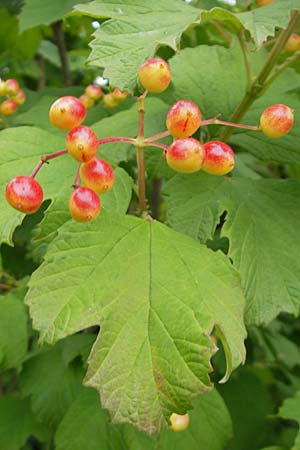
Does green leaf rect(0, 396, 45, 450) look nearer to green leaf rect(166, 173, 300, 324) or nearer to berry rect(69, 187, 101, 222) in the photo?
green leaf rect(166, 173, 300, 324)

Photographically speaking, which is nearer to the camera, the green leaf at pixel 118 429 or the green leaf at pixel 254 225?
the green leaf at pixel 254 225

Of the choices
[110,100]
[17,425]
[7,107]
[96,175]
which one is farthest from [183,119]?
[17,425]

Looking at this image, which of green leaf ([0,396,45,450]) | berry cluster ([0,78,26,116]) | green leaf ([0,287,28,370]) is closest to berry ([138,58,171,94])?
berry cluster ([0,78,26,116])

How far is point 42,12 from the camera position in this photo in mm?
1941

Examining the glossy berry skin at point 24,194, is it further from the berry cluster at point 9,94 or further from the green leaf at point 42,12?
the green leaf at point 42,12

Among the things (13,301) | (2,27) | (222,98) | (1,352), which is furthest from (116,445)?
(2,27)

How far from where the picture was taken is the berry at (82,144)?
953mm

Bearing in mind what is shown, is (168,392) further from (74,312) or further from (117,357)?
(74,312)

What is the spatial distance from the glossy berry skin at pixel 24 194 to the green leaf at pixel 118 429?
732mm

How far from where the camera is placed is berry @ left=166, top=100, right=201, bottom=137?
100 cm

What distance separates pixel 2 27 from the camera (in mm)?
2367

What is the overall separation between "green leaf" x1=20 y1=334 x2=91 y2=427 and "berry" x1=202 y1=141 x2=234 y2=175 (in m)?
0.83

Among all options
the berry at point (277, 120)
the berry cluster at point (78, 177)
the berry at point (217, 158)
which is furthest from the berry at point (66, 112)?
the berry at point (277, 120)

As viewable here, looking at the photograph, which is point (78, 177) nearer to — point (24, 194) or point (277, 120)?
point (24, 194)
